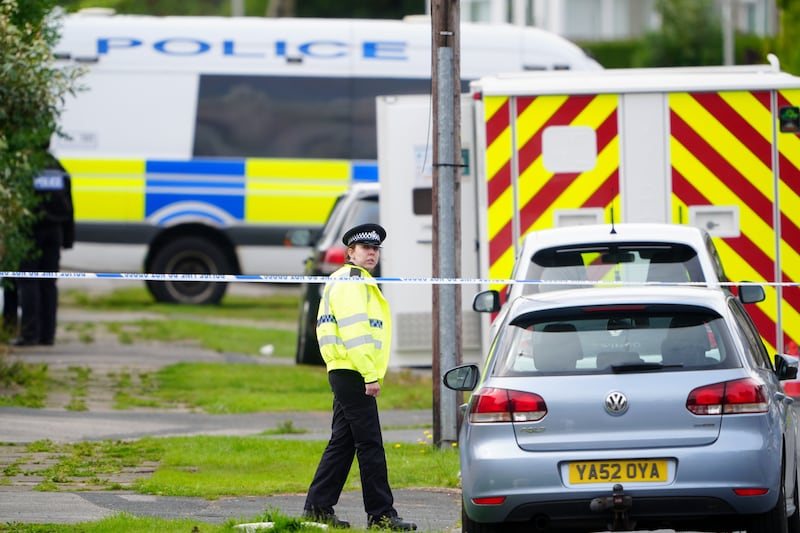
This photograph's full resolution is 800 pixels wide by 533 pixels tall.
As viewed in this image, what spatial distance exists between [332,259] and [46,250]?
3271mm

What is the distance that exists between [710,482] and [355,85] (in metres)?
15.4

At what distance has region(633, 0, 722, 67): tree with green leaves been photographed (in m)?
42.9

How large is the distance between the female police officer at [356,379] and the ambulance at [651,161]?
4059 mm

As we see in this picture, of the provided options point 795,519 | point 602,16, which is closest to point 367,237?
point 795,519

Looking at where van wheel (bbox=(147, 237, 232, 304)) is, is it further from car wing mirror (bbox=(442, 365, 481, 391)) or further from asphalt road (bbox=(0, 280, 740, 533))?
car wing mirror (bbox=(442, 365, 481, 391))

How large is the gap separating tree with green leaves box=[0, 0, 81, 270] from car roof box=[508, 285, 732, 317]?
7.01 m

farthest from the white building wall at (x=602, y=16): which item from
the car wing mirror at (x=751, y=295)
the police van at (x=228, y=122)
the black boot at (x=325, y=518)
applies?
the black boot at (x=325, y=518)

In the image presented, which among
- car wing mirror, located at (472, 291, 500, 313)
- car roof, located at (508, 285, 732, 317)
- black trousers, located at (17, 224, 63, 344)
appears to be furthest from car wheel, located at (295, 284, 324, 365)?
car roof, located at (508, 285, 732, 317)

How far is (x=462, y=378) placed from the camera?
8.28 meters

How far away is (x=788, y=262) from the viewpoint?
41.9 feet

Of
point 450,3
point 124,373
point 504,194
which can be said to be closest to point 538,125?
point 504,194

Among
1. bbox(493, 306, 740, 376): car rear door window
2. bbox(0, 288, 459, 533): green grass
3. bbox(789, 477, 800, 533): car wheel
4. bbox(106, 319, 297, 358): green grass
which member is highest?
bbox(493, 306, 740, 376): car rear door window

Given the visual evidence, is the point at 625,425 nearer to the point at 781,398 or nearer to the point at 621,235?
the point at 781,398

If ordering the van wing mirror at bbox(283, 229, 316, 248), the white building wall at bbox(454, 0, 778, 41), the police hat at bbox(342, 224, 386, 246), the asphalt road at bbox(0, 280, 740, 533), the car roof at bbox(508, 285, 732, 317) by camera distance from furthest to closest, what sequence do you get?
the white building wall at bbox(454, 0, 778, 41), the van wing mirror at bbox(283, 229, 316, 248), the asphalt road at bbox(0, 280, 740, 533), the police hat at bbox(342, 224, 386, 246), the car roof at bbox(508, 285, 732, 317)
